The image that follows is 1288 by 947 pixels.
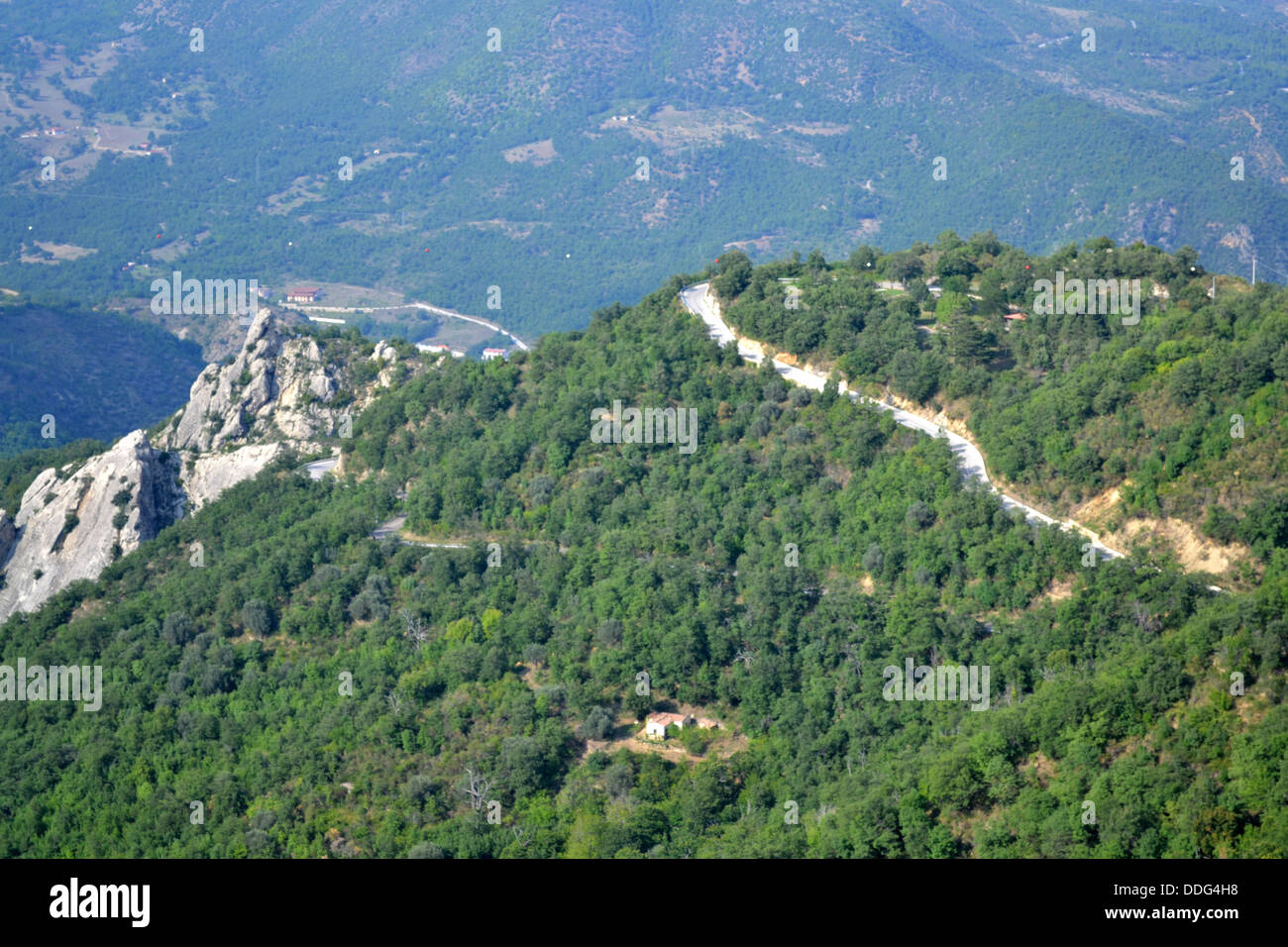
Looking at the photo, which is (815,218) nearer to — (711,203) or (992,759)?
(711,203)

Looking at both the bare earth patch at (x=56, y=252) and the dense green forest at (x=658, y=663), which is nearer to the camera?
the dense green forest at (x=658, y=663)

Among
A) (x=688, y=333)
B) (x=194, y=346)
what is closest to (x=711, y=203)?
(x=194, y=346)

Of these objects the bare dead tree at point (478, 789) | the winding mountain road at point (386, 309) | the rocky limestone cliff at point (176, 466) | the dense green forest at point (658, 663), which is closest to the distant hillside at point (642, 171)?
the winding mountain road at point (386, 309)

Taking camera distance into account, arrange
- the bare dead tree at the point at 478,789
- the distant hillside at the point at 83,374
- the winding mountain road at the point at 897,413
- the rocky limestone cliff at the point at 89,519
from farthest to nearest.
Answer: the distant hillside at the point at 83,374 → the rocky limestone cliff at the point at 89,519 → the winding mountain road at the point at 897,413 → the bare dead tree at the point at 478,789

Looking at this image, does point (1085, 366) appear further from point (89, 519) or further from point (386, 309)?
point (386, 309)

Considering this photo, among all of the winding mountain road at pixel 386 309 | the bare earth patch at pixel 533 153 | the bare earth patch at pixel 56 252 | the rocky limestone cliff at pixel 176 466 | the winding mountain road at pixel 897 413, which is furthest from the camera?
the bare earth patch at pixel 533 153

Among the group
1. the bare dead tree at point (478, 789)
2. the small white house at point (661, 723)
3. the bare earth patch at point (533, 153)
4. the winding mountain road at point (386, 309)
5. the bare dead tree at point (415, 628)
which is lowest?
the winding mountain road at point (386, 309)

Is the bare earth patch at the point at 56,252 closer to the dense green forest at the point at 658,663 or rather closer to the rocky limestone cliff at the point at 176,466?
the rocky limestone cliff at the point at 176,466

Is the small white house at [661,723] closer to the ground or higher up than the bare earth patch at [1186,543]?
closer to the ground
